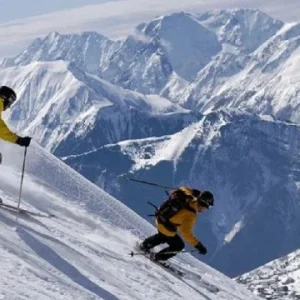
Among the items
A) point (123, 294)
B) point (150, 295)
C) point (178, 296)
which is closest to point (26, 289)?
point (123, 294)

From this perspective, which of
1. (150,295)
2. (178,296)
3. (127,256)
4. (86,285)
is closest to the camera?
(86,285)

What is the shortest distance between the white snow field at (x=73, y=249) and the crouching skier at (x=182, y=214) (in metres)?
1.11

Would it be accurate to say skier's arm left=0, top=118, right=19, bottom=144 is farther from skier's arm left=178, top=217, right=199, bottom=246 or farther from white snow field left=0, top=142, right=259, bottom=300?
skier's arm left=178, top=217, right=199, bottom=246

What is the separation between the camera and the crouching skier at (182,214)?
685 inches

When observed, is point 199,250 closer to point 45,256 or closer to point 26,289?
point 45,256

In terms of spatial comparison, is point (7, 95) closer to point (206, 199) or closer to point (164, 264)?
point (206, 199)

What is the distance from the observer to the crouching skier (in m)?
17.4

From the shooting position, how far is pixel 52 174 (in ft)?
89.9

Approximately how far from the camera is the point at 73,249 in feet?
55.5

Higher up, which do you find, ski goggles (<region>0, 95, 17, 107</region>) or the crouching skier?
ski goggles (<region>0, 95, 17, 107</region>)

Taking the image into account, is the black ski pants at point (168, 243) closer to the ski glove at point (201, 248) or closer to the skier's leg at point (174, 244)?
the skier's leg at point (174, 244)

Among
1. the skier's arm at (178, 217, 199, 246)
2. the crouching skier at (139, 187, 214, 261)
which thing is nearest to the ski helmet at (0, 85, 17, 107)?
the crouching skier at (139, 187, 214, 261)

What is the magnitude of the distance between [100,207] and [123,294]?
11.1m

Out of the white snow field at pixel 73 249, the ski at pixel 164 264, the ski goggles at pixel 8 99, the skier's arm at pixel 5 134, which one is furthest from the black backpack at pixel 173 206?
the ski goggles at pixel 8 99
